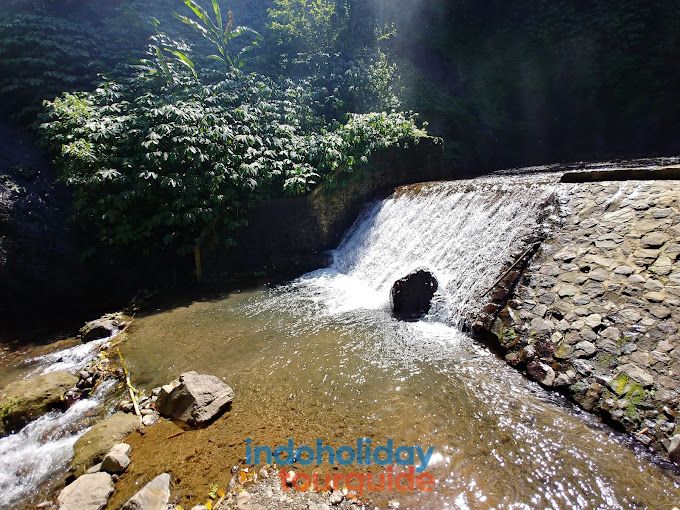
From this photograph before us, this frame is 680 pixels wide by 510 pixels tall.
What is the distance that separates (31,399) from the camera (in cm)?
425

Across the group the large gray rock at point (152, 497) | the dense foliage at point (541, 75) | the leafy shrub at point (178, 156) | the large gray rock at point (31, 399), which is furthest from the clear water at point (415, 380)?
the dense foliage at point (541, 75)

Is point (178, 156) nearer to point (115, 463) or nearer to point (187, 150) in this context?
point (187, 150)

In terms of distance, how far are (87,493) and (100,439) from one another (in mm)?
739

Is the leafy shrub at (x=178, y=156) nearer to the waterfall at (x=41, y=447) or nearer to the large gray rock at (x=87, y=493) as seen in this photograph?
the waterfall at (x=41, y=447)

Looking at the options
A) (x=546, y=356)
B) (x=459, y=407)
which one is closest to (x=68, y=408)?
(x=459, y=407)

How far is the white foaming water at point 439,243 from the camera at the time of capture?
18.2 ft

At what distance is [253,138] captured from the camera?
29.7 feet

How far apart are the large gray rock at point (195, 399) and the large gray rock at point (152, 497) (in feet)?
2.55

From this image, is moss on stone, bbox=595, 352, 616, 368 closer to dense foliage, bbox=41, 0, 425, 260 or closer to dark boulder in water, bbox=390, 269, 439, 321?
dark boulder in water, bbox=390, 269, 439, 321

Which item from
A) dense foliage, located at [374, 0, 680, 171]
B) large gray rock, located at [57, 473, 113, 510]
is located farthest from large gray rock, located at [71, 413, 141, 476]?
dense foliage, located at [374, 0, 680, 171]

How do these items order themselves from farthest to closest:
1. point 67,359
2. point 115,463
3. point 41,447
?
point 67,359 < point 41,447 < point 115,463

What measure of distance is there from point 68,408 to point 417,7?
21.0 metres

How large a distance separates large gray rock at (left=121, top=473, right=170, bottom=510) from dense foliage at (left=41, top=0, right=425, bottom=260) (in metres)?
6.14

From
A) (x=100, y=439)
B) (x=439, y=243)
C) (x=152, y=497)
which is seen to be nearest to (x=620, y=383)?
(x=439, y=243)
